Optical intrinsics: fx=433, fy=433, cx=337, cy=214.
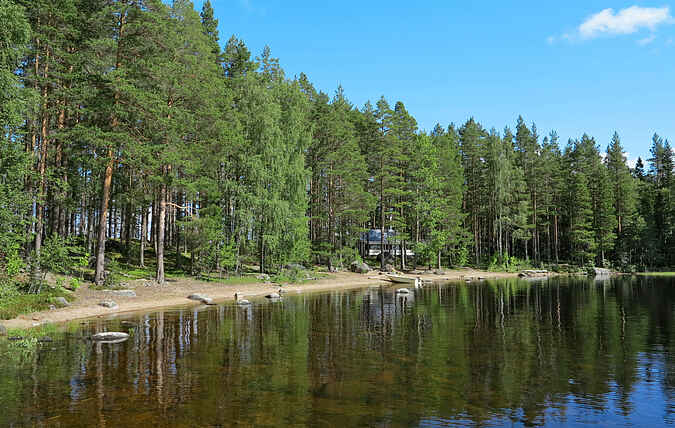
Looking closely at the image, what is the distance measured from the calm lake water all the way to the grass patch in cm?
299

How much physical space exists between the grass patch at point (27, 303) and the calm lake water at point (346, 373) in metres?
2.99

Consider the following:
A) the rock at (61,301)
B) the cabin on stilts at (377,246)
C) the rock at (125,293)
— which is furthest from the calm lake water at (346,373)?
the cabin on stilts at (377,246)

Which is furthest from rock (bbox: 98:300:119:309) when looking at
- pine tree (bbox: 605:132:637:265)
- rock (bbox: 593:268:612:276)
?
pine tree (bbox: 605:132:637:265)

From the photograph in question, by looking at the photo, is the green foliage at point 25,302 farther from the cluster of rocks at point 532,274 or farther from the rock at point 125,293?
the cluster of rocks at point 532,274

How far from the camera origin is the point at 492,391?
11305 millimetres

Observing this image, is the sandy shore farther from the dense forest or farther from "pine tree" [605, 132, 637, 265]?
"pine tree" [605, 132, 637, 265]

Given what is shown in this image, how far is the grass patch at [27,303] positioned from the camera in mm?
20102

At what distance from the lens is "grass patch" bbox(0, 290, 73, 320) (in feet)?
66.0

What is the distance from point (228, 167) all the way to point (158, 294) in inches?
611

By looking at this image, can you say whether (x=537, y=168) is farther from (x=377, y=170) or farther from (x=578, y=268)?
(x=377, y=170)

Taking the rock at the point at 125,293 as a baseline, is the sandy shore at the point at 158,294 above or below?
below

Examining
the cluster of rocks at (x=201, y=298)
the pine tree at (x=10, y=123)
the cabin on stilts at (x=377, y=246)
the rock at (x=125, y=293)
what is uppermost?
the pine tree at (x=10, y=123)

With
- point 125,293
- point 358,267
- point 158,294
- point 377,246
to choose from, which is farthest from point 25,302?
point 377,246

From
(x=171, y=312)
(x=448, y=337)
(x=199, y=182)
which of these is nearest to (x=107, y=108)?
(x=199, y=182)
